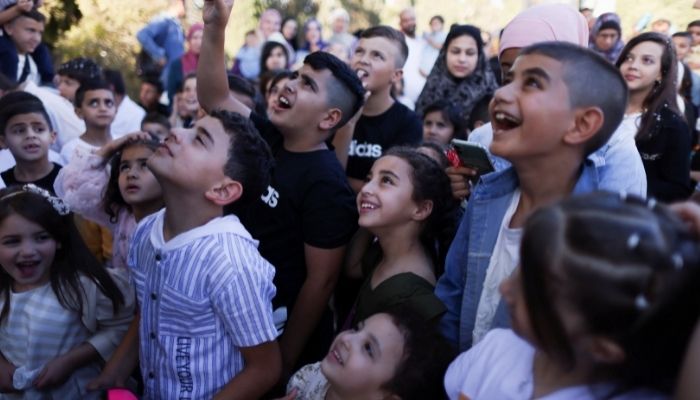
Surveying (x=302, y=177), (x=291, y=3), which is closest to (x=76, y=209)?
(x=302, y=177)

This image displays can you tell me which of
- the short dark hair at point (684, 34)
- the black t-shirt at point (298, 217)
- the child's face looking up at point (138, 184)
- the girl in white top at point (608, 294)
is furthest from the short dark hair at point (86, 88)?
the short dark hair at point (684, 34)

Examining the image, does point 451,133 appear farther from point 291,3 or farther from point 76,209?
point 291,3

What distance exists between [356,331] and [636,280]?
1.06 metres

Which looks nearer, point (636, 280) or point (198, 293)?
point (636, 280)

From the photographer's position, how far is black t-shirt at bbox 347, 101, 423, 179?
3512 millimetres

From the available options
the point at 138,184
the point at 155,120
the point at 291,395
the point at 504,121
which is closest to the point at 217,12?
the point at 138,184

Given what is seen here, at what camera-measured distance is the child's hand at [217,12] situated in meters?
2.54

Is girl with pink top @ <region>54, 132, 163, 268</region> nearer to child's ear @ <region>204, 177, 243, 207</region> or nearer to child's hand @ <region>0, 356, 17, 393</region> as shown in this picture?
child's hand @ <region>0, 356, 17, 393</region>

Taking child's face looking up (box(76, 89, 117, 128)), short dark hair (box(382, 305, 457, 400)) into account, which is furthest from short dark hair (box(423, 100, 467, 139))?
short dark hair (box(382, 305, 457, 400))

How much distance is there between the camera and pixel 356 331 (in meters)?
2.05

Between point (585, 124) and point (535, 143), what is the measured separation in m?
0.13

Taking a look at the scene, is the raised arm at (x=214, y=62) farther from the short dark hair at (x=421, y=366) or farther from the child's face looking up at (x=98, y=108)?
the child's face looking up at (x=98, y=108)

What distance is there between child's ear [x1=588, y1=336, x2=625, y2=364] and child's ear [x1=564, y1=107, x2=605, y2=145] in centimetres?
60

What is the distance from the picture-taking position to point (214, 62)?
2680 mm
